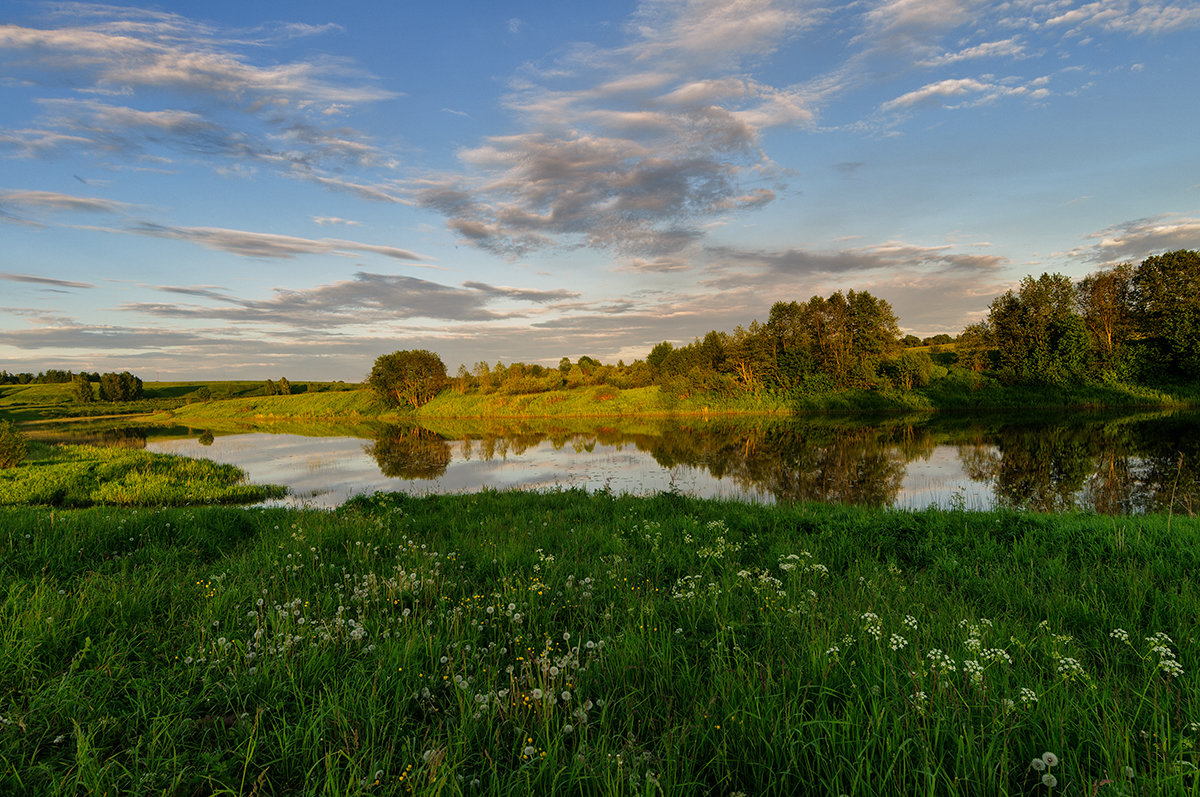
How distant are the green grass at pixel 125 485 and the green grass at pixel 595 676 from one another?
13615 millimetres

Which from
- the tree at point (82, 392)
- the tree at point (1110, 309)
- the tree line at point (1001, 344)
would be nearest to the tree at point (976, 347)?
the tree line at point (1001, 344)

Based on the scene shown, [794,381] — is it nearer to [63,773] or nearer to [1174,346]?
[1174,346]

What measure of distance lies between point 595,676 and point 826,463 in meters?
21.8

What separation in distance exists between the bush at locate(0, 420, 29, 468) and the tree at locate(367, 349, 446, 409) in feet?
203

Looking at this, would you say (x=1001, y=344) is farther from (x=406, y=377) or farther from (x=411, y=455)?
(x=406, y=377)

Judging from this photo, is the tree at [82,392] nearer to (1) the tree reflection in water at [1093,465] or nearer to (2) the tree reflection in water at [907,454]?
(2) the tree reflection in water at [907,454]

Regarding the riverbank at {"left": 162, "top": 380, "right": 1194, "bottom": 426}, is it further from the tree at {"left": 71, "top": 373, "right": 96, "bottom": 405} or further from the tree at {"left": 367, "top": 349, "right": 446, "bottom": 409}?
the tree at {"left": 71, "top": 373, "right": 96, "bottom": 405}

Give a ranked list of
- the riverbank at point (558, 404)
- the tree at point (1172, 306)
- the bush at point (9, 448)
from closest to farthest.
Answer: the bush at point (9, 448)
the tree at point (1172, 306)
the riverbank at point (558, 404)

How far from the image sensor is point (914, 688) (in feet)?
10.9

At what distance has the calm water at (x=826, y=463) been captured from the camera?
16.3 metres

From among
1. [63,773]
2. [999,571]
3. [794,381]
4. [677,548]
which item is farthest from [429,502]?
[794,381]

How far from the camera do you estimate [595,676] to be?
3.95 m

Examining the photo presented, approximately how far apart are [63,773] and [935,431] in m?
41.4

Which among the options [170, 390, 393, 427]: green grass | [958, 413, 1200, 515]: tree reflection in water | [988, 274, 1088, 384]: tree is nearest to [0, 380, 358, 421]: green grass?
[170, 390, 393, 427]: green grass
